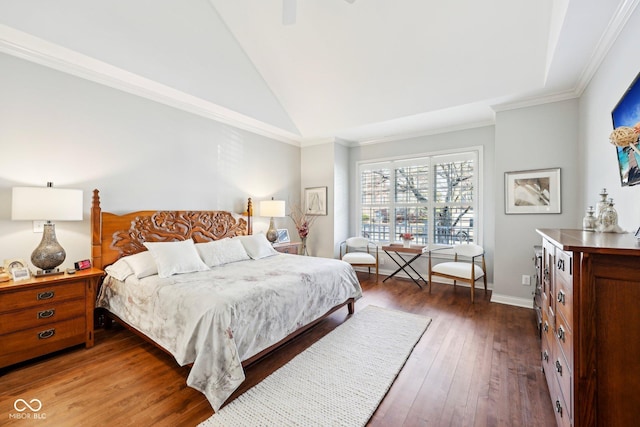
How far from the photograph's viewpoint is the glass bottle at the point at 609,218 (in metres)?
1.76

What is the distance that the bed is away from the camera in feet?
6.13

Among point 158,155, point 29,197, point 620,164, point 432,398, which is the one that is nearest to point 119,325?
point 29,197

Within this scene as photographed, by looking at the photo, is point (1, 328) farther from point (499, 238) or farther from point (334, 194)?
point (499, 238)

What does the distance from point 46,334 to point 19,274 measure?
0.55 m

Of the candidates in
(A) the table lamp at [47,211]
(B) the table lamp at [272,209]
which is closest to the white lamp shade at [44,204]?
(A) the table lamp at [47,211]

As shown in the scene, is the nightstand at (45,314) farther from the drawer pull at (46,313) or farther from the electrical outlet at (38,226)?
the electrical outlet at (38,226)

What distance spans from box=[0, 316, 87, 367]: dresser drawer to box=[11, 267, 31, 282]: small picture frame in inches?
16.7

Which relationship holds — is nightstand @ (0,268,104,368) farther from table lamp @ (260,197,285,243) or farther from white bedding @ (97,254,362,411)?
table lamp @ (260,197,285,243)

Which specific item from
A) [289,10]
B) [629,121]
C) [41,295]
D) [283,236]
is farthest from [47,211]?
[629,121]

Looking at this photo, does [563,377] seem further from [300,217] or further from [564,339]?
[300,217]

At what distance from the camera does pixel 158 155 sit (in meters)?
3.48

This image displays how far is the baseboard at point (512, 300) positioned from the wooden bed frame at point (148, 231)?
2.08 m

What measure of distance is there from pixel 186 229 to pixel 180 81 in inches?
72.0

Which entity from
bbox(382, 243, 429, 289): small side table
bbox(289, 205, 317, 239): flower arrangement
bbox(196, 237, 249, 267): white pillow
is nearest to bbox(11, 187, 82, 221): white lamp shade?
bbox(196, 237, 249, 267): white pillow
